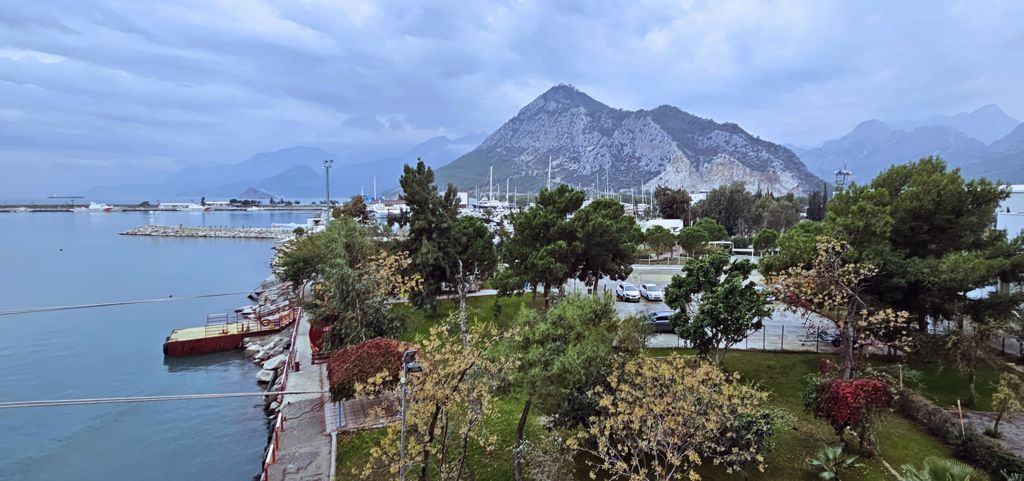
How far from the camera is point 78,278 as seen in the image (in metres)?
47.7

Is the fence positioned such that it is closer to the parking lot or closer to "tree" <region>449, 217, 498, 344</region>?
the parking lot

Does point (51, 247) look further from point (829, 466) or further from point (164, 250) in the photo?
point (829, 466)

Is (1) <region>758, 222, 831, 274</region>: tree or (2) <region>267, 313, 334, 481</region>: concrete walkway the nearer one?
(2) <region>267, 313, 334, 481</region>: concrete walkway

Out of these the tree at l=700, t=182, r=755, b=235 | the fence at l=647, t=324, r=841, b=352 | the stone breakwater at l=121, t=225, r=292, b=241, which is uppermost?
the tree at l=700, t=182, r=755, b=235

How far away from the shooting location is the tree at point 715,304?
1511 cm

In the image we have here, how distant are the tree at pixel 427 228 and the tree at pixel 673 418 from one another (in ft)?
47.6

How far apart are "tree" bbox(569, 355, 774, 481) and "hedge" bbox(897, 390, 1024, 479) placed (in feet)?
17.2

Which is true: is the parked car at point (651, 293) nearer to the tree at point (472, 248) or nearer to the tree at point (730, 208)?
the tree at point (472, 248)

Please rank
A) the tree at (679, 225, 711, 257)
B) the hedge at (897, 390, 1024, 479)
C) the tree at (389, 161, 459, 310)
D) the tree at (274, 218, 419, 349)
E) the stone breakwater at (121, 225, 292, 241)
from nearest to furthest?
the hedge at (897, 390, 1024, 479) < the tree at (274, 218, 419, 349) < the tree at (389, 161, 459, 310) < the tree at (679, 225, 711, 257) < the stone breakwater at (121, 225, 292, 241)

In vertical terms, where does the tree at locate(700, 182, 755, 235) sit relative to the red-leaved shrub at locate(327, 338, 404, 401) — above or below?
above

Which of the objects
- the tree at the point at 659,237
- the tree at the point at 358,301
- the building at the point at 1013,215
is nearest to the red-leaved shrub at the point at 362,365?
the tree at the point at 358,301

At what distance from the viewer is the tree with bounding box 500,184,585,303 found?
21.0m

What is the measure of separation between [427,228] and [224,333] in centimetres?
1330

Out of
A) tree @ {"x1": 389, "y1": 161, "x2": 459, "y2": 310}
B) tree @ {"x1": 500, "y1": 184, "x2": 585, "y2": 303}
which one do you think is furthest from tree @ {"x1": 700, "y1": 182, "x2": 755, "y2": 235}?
tree @ {"x1": 389, "y1": 161, "x2": 459, "y2": 310}
